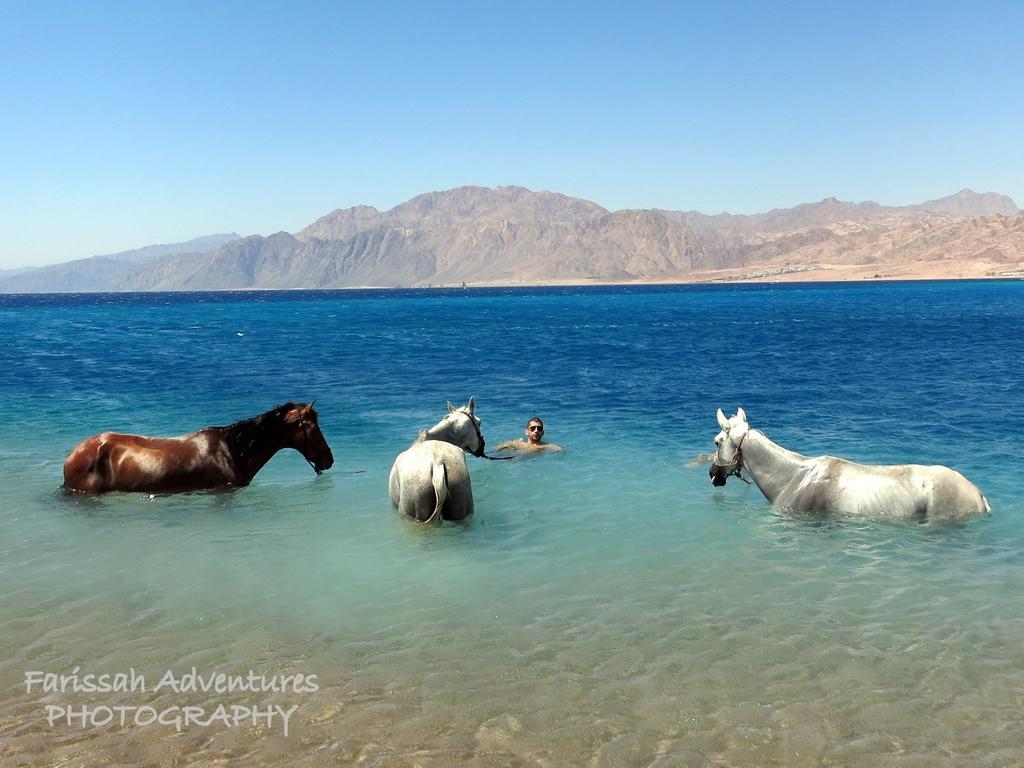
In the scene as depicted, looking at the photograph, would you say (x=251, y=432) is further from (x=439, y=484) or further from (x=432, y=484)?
(x=439, y=484)

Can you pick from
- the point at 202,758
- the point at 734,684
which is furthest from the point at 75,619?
the point at 734,684

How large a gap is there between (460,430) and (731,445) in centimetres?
518

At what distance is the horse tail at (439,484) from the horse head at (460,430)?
2.72 metres

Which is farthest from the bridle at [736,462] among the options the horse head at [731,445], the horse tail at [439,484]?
the horse tail at [439,484]

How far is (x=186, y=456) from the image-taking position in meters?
13.4

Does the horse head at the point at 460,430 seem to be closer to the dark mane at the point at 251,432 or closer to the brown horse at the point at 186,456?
the brown horse at the point at 186,456

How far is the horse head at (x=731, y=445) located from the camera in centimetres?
1282

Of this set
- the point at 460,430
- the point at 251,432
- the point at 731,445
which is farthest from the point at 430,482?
the point at 731,445

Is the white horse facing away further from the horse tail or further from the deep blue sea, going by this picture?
the deep blue sea

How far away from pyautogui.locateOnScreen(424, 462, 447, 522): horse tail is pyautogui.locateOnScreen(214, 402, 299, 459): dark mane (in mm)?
3654

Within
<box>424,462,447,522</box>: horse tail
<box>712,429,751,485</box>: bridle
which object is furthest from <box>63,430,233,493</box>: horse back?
<box>712,429,751,485</box>: bridle

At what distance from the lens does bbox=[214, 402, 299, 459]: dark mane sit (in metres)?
13.6

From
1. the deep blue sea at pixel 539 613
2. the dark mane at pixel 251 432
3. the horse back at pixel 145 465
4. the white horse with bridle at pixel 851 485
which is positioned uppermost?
the dark mane at pixel 251 432

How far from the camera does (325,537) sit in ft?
38.5
